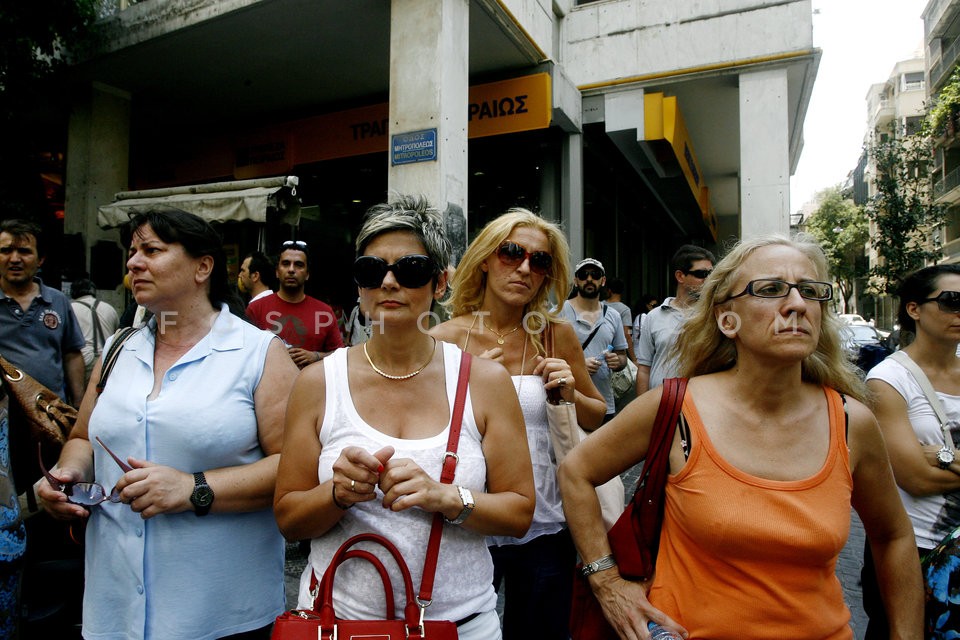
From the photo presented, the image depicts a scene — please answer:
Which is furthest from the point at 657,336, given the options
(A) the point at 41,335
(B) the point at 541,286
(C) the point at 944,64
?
(C) the point at 944,64

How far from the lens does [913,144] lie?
65.7 feet

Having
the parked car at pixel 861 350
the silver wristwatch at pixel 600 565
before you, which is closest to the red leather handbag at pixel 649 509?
the silver wristwatch at pixel 600 565

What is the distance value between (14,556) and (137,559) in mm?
655

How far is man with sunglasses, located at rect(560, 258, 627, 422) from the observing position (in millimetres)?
5367

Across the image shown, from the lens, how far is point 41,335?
4.04m

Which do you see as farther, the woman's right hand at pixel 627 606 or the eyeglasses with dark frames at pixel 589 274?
the eyeglasses with dark frames at pixel 589 274

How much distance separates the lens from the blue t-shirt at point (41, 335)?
3.91 meters

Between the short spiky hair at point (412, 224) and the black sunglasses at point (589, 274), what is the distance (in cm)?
388

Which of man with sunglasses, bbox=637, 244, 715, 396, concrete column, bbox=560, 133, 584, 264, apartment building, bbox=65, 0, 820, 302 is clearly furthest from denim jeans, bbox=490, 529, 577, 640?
concrete column, bbox=560, 133, 584, 264

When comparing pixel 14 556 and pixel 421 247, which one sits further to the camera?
pixel 14 556

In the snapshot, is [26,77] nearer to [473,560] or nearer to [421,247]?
[421,247]

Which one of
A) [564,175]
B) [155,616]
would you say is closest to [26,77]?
[564,175]

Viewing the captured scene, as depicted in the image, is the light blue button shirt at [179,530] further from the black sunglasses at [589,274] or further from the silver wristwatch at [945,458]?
the black sunglasses at [589,274]

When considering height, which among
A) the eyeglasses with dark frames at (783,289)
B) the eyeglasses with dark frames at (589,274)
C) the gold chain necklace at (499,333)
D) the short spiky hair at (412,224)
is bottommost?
the gold chain necklace at (499,333)
